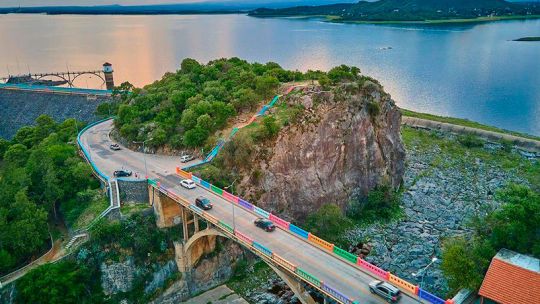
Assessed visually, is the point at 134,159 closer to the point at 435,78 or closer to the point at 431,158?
the point at 431,158

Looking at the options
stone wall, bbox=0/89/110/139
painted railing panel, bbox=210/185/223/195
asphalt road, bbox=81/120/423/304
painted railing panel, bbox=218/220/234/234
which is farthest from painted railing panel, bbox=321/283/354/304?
stone wall, bbox=0/89/110/139

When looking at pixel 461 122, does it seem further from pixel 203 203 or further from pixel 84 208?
pixel 84 208

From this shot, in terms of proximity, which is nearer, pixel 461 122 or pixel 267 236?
pixel 267 236

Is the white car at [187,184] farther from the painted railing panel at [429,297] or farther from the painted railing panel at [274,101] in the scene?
the painted railing panel at [429,297]

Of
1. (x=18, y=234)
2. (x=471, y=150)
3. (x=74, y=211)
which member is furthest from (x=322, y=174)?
(x=471, y=150)

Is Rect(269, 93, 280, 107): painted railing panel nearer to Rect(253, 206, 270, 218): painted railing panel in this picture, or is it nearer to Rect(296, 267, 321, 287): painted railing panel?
Rect(253, 206, 270, 218): painted railing panel

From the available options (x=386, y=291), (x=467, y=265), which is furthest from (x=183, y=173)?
(x=467, y=265)
